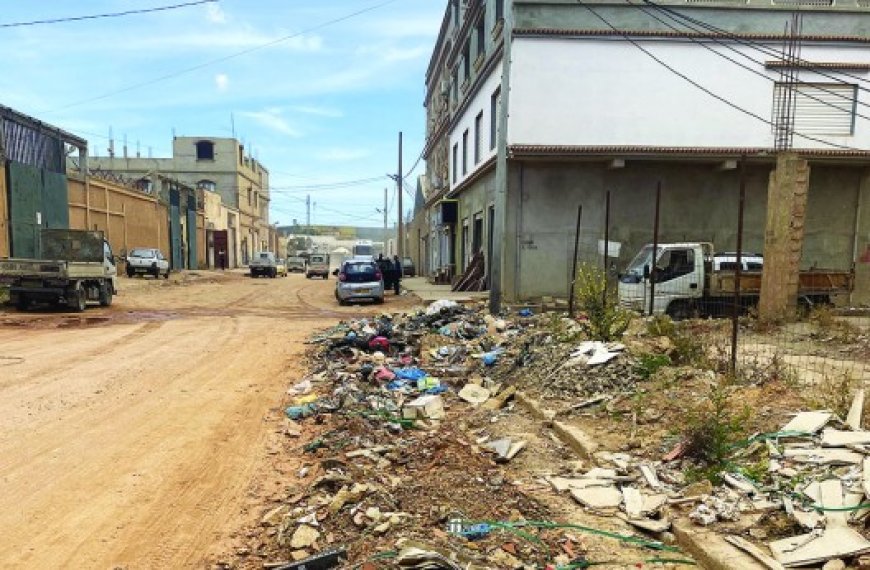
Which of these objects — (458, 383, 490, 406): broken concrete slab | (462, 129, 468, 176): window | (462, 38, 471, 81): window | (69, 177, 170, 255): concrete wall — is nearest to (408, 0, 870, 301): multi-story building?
(462, 129, 468, 176): window

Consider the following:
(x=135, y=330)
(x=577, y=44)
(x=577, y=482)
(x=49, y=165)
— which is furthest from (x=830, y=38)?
(x=49, y=165)

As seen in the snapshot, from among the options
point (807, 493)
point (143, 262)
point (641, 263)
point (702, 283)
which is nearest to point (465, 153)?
point (641, 263)

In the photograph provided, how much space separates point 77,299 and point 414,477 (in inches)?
606

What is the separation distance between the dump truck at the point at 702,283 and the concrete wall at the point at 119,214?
79.2 ft

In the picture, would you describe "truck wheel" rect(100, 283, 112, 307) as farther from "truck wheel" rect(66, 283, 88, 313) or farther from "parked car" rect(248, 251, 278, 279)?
"parked car" rect(248, 251, 278, 279)

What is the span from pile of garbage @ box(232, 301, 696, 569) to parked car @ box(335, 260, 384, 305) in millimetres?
10518

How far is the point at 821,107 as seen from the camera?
1703cm

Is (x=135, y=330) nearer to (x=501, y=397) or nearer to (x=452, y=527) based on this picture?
(x=501, y=397)

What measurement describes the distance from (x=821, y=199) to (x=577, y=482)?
17475 mm

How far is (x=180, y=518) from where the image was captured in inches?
154

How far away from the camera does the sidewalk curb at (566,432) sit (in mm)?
4930

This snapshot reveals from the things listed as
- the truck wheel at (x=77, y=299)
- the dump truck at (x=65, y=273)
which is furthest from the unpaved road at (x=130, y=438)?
the truck wheel at (x=77, y=299)

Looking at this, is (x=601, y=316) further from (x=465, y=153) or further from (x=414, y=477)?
(x=465, y=153)

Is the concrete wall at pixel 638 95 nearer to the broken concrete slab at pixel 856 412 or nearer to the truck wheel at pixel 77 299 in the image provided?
the broken concrete slab at pixel 856 412
